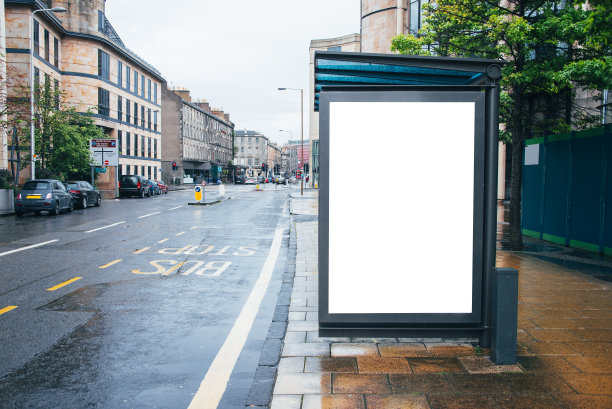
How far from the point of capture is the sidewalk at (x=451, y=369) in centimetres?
367

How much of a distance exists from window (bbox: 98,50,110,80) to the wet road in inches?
1519

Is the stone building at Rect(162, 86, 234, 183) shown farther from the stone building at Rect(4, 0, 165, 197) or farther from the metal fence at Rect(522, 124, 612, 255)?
the metal fence at Rect(522, 124, 612, 255)

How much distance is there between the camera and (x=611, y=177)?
419 inches

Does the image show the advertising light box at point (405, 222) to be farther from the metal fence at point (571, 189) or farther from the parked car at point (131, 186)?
the parked car at point (131, 186)

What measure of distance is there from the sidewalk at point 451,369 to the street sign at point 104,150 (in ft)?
111

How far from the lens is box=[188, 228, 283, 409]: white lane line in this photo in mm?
3812

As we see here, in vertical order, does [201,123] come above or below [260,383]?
above

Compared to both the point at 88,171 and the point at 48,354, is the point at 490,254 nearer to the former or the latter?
the point at 48,354

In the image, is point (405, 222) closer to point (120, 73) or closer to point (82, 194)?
point (82, 194)

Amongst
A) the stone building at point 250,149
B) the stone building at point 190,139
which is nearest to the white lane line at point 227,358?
the stone building at point 190,139

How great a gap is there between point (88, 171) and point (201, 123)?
5483cm

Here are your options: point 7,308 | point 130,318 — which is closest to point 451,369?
point 130,318

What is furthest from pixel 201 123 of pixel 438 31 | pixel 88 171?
pixel 438 31

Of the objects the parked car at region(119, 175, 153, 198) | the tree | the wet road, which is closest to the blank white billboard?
the wet road
